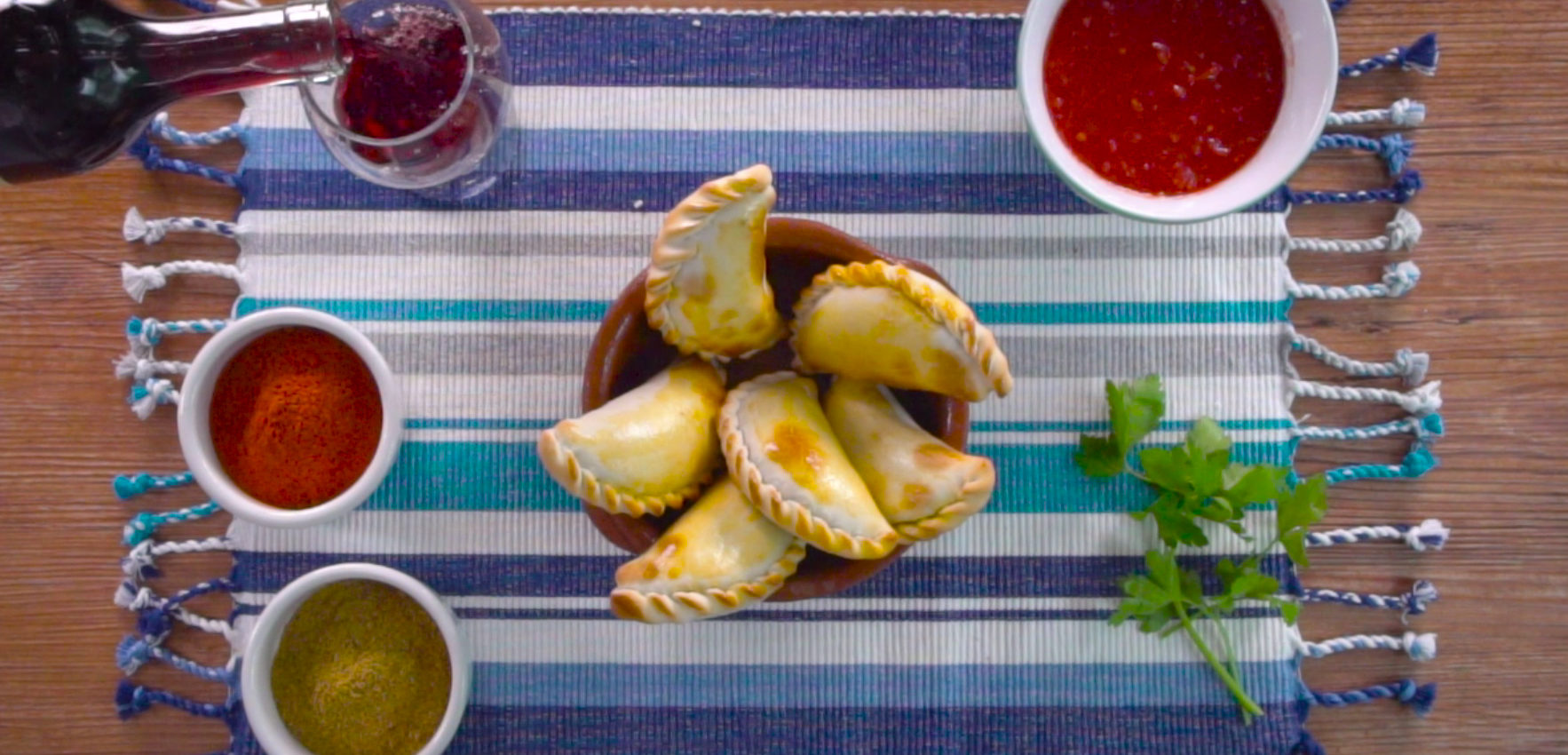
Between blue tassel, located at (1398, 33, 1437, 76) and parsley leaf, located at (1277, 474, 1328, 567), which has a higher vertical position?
blue tassel, located at (1398, 33, 1437, 76)

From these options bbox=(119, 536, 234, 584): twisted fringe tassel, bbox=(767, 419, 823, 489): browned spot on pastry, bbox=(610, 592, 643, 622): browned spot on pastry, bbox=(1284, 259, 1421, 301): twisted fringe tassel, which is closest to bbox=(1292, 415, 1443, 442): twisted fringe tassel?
bbox=(1284, 259, 1421, 301): twisted fringe tassel

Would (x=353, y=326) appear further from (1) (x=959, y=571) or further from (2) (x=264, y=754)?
(1) (x=959, y=571)

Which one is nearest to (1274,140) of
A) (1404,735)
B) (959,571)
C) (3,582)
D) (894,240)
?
(894,240)

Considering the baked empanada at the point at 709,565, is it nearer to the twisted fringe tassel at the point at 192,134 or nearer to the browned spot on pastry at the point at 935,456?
the browned spot on pastry at the point at 935,456

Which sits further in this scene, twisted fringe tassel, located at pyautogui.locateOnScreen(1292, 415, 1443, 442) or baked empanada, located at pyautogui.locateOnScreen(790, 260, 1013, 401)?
twisted fringe tassel, located at pyautogui.locateOnScreen(1292, 415, 1443, 442)

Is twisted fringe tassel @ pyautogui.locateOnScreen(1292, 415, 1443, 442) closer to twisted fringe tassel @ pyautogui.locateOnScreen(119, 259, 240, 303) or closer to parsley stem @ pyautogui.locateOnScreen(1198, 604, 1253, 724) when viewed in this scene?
parsley stem @ pyautogui.locateOnScreen(1198, 604, 1253, 724)

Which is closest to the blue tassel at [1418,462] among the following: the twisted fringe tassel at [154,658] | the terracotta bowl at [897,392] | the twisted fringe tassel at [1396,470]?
the twisted fringe tassel at [1396,470]
